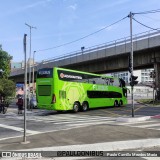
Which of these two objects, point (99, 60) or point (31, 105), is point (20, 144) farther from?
point (99, 60)

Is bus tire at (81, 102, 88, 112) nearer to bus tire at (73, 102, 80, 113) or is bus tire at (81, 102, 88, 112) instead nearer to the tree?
bus tire at (73, 102, 80, 113)

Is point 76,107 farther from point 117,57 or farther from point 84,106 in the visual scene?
point 117,57

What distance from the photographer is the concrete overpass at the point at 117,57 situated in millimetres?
39812

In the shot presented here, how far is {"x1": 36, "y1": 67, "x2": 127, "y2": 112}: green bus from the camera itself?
2627cm

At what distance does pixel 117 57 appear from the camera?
45.6 metres

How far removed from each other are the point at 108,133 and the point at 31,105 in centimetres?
2336

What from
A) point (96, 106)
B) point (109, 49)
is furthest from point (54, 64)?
point (96, 106)

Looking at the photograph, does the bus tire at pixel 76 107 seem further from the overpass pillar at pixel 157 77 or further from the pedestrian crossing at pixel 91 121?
the overpass pillar at pixel 157 77

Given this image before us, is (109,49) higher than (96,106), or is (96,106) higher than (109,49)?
(109,49)

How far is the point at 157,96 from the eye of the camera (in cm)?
4366

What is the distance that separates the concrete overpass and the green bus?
747 centimetres

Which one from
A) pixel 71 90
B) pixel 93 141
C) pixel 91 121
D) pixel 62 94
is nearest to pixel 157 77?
pixel 71 90

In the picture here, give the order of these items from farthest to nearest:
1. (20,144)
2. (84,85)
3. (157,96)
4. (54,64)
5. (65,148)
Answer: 1. (54,64)
2. (157,96)
3. (84,85)
4. (20,144)
5. (65,148)

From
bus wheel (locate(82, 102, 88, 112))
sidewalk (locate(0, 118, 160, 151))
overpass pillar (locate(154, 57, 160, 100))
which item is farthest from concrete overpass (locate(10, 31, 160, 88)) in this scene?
sidewalk (locate(0, 118, 160, 151))
